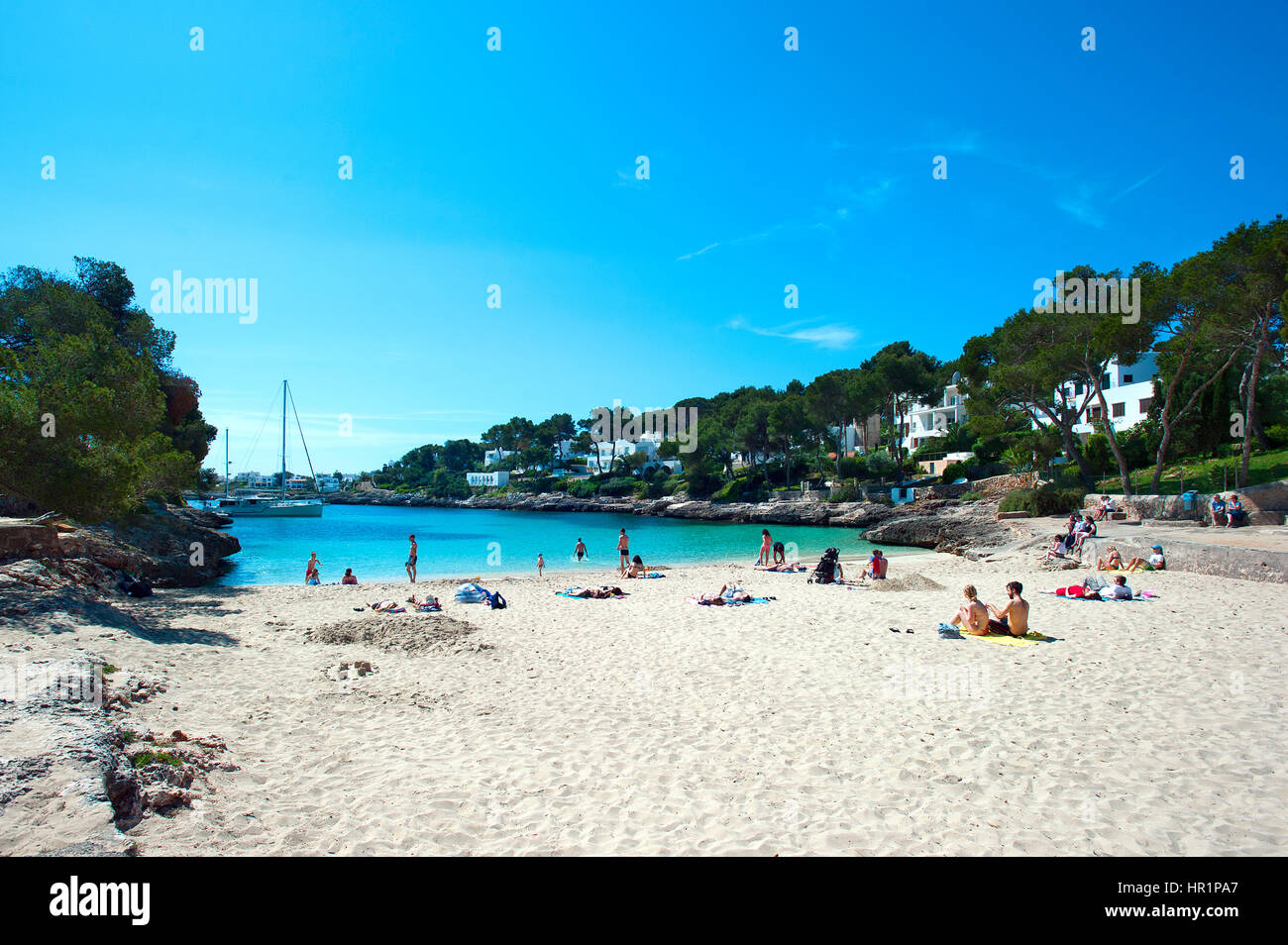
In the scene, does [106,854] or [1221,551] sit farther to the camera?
[1221,551]

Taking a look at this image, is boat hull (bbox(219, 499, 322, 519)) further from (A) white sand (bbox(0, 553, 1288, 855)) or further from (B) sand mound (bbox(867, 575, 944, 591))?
(B) sand mound (bbox(867, 575, 944, 591))

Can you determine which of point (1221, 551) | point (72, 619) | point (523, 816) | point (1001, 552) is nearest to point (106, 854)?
point (523, 816)

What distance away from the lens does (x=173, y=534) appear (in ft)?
90.3

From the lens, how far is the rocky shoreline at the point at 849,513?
32281 millimetres

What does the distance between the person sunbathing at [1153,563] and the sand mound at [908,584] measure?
5430mm

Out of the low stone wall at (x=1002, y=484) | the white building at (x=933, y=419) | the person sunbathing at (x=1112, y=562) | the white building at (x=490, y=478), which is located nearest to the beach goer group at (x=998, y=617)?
the person sunbathing at (x=1112, y=562)

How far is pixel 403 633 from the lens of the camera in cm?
1098

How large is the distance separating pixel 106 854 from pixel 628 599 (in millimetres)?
13294

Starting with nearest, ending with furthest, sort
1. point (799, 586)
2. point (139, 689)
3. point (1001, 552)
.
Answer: point (139, 689) < point (799, 586) < point (1001, 552)

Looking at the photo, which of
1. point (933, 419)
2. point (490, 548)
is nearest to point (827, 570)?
point (490, 548)

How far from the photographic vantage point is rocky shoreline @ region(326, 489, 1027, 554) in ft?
106

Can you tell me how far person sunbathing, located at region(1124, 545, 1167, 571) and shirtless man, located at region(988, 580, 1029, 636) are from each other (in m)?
9.62

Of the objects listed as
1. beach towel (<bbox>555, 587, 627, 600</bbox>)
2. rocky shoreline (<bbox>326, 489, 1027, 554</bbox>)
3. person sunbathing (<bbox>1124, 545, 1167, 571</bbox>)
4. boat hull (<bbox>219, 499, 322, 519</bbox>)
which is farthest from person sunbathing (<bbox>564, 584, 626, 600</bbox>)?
boat hull (<bbox>219, 499, 322, 519</bbox>)
